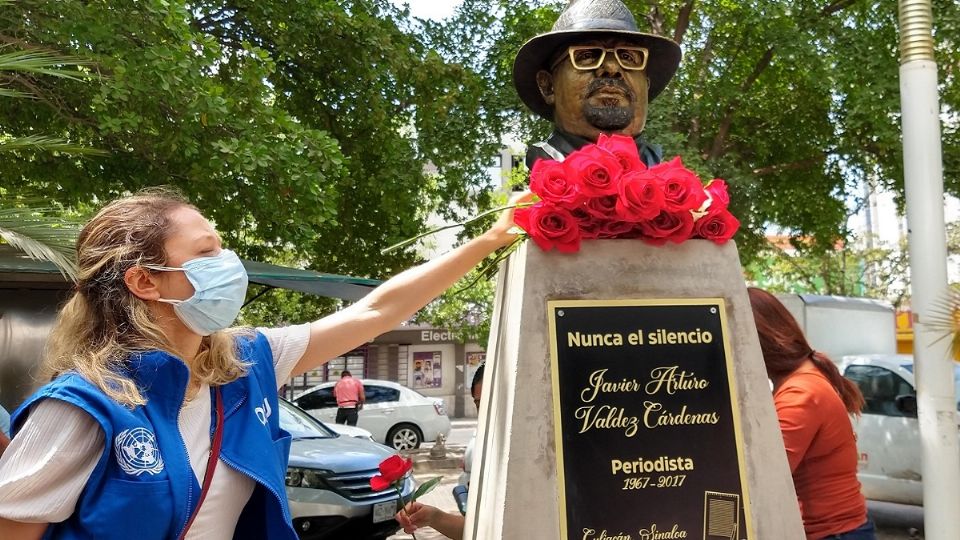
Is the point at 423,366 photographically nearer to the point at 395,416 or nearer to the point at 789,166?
the point at 395,416

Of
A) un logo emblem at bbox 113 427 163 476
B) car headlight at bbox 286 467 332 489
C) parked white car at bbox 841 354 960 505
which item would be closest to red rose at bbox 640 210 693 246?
un logo emblem at bbox 113 427 163 476

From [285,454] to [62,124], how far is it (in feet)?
23.3

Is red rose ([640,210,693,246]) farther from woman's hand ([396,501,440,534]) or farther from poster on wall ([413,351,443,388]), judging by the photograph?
poster on wall ([413,351,443,388])

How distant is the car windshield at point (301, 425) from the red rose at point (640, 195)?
235 inches

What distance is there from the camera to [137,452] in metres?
1.60

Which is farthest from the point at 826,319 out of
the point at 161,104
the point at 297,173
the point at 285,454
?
the point at 285,454

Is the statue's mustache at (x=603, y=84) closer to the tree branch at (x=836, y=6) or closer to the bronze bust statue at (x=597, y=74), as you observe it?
the bronze bust statue at (x=597, y=74)

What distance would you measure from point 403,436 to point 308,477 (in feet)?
30.8

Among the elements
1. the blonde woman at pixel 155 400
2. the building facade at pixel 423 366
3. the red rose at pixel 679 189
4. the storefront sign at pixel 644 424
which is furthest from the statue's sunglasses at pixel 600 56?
the building facade at pixel 423 366

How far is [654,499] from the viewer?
2486 millimetres

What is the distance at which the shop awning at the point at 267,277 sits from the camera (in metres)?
6.72

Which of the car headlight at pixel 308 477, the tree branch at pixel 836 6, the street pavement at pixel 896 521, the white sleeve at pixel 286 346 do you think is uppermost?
the tree branch at pixel 836 6

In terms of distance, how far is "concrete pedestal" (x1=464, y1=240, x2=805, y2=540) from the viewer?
2.41 meters

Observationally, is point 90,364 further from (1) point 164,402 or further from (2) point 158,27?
(2) point 158,27
